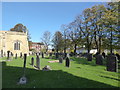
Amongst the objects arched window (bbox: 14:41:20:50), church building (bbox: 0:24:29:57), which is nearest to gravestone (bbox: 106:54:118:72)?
church building (bbox: 0:24:29:57)

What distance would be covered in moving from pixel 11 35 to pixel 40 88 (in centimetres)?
3440

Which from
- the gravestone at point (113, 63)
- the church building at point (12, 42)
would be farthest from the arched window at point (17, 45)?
the gravestone at point (113, 63)

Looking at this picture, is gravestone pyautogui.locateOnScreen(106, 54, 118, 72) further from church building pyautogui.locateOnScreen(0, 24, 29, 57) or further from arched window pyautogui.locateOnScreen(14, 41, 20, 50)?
arched window pyautogui.locateOnScreen(14, 41, 20, 50)

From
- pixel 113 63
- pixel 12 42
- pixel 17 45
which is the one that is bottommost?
pixel 113 63

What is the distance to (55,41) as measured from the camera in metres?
57.4

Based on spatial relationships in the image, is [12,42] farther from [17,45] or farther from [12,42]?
[17,45]

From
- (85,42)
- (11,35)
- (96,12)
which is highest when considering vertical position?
(96,12)

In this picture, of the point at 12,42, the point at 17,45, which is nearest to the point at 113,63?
the point at 17,45

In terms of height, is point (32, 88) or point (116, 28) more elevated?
point (116, 28)

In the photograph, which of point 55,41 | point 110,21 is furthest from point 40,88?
point 55,41

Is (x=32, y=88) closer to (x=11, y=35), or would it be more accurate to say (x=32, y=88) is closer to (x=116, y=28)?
(x=116, y=28)

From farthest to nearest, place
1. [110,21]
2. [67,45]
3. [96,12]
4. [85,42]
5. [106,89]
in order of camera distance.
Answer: [67,45]
[85,42]
[96,12]
[110,21]
[106,89]

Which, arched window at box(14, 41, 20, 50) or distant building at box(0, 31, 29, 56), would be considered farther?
arched window at box(14, 41, 20, 50)

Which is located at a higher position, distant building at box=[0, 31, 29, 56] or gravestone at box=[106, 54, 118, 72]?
distant building at box=[0, 31, 29, 56]
